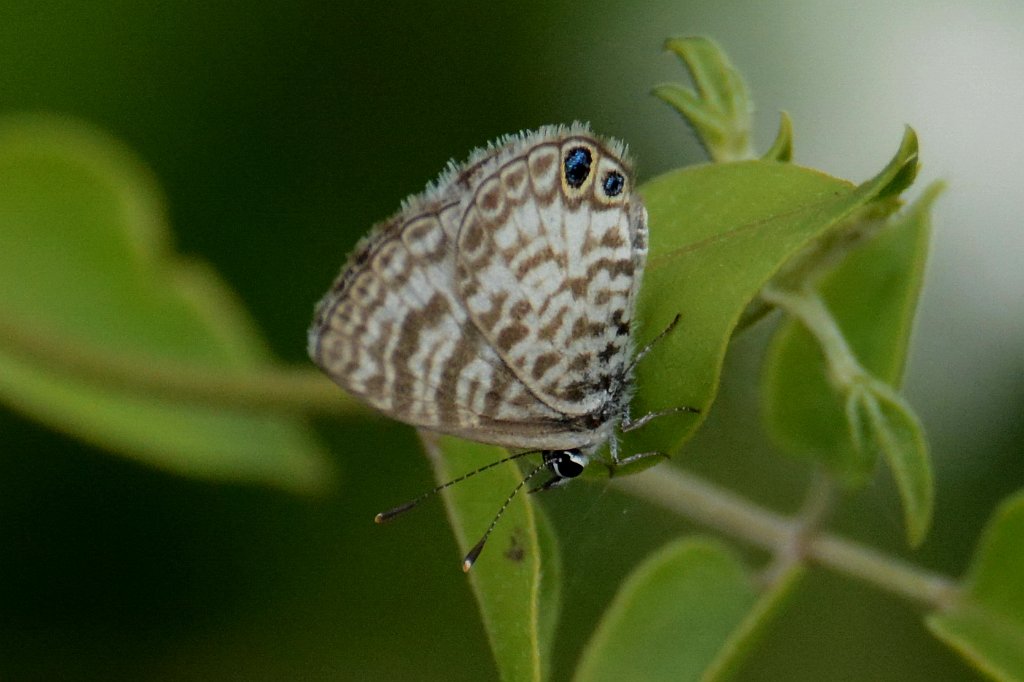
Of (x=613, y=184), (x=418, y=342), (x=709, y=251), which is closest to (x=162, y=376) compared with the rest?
(x=418, y=342)

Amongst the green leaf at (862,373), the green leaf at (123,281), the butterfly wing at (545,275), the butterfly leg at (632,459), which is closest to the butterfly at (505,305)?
the butterfly wing at (545,275)

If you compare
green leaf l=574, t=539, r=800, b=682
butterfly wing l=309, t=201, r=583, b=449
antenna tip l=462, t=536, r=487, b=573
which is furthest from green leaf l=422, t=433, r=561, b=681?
green leaf l=574, t=539, r=800, b=682

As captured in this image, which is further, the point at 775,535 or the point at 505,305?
the point at 775,535

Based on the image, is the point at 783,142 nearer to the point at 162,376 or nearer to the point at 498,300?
the point at 498,300

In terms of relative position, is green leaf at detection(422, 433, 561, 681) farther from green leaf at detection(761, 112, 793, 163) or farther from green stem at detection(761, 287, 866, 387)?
green leaf at detection(761, 112, 793, 163)

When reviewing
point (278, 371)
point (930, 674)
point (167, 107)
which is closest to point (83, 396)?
point (278, 371)

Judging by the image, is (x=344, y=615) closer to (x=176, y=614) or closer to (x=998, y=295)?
(x=176, y=614)
